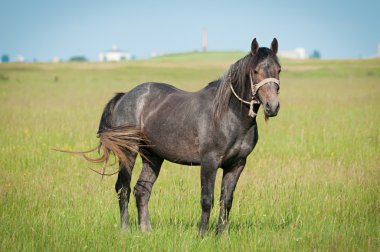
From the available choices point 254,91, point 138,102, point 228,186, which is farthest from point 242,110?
point 138,102

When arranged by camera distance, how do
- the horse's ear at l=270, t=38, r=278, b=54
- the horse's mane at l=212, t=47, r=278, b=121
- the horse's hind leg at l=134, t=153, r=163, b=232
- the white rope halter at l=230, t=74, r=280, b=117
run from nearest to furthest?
1. the white rope halter at l=230, t=74, r=280, b=117
2. the horse's mane at l=212, t=47, r=278, b=121
3. the horse's ear at l=270, t=38, r=278, b=54
4. the horse's hind leg at l=134, t=153, r=163, b=232

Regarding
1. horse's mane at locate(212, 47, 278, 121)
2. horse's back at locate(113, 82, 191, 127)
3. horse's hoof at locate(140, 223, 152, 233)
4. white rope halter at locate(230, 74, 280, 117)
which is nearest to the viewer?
white rope halter at locate(230, 74, 280, 117)

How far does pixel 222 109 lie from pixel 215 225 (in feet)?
5.60

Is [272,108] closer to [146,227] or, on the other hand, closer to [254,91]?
[254,91]

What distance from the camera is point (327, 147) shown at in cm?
1389

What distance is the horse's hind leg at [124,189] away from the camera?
314 inches

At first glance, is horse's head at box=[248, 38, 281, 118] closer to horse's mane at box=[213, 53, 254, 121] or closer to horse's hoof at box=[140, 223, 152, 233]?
horse's mane at box=[213, 53, 254, 121]

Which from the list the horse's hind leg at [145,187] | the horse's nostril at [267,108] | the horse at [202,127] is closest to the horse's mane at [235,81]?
the horse at [202,127]

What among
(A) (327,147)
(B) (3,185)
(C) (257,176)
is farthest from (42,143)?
(A) (327,147)

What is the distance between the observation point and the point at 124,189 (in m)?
8.11

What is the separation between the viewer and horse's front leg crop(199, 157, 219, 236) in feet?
22.9

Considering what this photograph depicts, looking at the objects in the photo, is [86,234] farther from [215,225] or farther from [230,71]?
[230,71]

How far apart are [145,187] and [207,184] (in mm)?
1345

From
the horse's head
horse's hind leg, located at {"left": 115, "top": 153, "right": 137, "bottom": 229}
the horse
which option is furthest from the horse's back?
the horse's head
